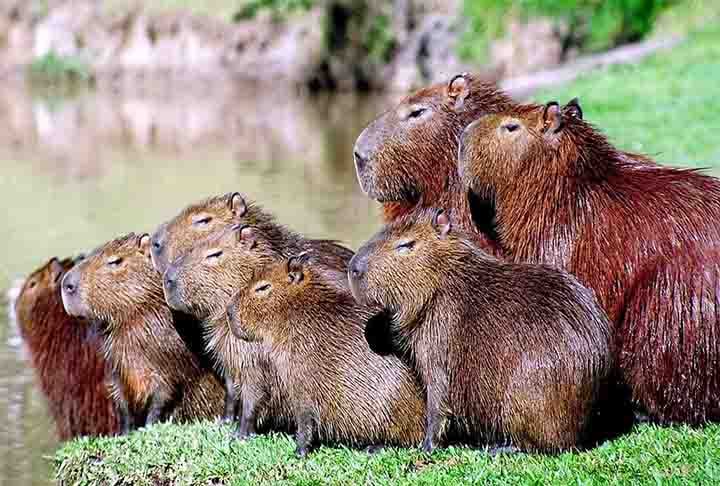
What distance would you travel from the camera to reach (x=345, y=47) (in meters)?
24.2

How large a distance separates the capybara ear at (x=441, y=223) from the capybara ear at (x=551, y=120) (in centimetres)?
49

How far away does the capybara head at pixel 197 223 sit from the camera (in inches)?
194

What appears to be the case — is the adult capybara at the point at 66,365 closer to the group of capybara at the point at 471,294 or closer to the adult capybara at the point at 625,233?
the group of capybara at the point at 471,294

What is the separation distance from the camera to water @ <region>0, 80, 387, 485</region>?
8.27 metres

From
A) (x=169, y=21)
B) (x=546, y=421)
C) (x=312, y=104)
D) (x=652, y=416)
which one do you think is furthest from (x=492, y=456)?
(x=169, y=21)

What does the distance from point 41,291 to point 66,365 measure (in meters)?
0.40

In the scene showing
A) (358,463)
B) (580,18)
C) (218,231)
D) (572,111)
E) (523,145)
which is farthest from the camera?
(580,18)

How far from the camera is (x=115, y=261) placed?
17.2ft

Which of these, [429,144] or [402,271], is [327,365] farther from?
[429,144]

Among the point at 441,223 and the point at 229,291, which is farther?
the point at 229,291

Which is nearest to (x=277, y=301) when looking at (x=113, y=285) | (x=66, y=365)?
(x=113, y=285)

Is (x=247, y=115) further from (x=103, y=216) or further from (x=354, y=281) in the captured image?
(x=354, y=281)

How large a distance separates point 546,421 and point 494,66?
17824mm

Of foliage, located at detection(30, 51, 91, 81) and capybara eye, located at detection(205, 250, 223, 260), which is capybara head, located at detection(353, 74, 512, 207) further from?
foliage, located at detection(30, 51, 91, 81)
